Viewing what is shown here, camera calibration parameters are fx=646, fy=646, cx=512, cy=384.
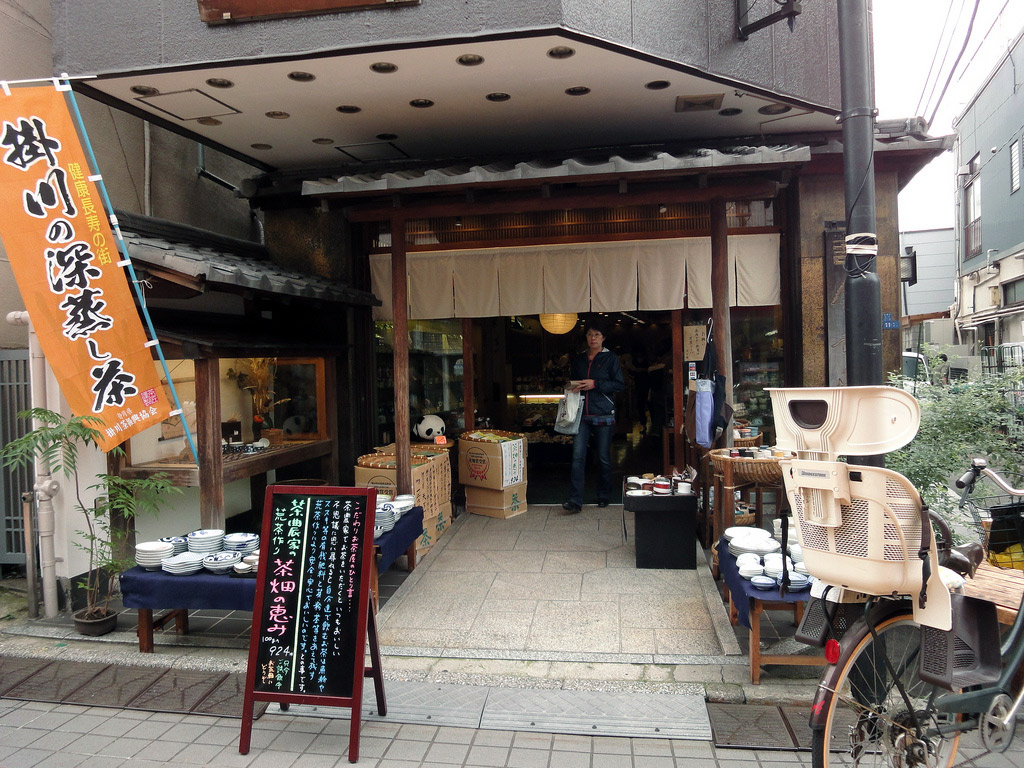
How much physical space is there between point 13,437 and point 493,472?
568 centimetres

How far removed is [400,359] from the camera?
25.8 feet

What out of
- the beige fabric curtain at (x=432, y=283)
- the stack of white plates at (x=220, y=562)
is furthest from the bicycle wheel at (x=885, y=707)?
the beige fabric curtain at (x=432, y=283)

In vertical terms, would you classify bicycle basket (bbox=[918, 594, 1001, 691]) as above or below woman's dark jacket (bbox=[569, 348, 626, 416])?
below

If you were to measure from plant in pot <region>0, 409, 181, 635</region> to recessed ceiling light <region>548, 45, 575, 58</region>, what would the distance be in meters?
5.42

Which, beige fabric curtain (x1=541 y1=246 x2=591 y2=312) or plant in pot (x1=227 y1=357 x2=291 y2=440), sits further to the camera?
beige fabric curtain (x1=541 y1=246 x2=591 y2=312)

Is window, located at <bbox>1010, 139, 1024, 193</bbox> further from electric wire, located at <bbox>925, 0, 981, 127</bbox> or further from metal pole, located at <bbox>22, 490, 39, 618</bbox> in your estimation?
metal pole, located at <bbox>22, 490, 39, 618</bbox>

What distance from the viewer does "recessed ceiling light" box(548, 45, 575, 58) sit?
6.23 metres

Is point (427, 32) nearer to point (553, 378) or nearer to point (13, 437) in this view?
point (13, 437)

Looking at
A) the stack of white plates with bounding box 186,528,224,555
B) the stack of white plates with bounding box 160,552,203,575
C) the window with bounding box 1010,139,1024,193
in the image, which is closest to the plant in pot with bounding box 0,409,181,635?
the stack of white plates with bounding box 186,528,224,555

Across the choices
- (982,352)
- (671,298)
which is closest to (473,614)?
(671,298)

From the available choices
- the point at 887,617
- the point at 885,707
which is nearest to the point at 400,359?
the point at 887,617

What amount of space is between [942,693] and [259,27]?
24.9 ft

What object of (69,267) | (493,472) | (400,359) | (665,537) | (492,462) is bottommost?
(665,537)

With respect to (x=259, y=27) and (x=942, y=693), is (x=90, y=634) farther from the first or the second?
(x=942, y=693)
